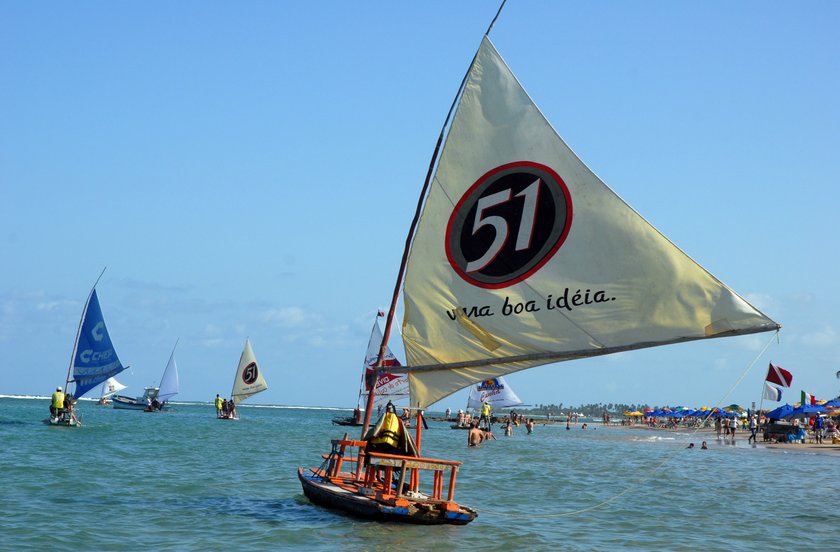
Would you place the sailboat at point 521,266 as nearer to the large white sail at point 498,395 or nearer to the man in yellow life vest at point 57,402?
the man in yellow life vest at point 57,402

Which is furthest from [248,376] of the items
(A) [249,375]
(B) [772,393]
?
(B) [772,393]

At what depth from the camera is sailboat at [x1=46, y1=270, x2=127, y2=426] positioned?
53.2 meters

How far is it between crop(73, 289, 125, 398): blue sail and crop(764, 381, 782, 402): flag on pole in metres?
47.6

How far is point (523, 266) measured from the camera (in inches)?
525

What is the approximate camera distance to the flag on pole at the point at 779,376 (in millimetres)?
64125

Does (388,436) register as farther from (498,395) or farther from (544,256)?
(498,395)

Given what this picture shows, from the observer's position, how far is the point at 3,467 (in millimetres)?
26734

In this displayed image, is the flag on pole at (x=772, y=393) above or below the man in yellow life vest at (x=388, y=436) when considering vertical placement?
above

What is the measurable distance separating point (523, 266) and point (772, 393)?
60.9m

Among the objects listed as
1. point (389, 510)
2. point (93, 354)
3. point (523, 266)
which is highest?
point (93, 354)

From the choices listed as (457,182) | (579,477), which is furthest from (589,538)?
(579,477)

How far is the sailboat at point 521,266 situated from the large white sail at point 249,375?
7102 centimetres

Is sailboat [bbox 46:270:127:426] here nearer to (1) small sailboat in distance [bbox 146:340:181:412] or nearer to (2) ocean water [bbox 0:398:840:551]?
(2) ocean water [bbox 0:398:840:551]

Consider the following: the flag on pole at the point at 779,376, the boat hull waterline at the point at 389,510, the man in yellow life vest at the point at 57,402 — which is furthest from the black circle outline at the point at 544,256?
the flag on pole at the point at 779,376
